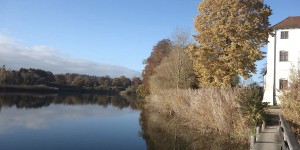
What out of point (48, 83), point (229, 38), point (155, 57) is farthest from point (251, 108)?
point (48, 83)

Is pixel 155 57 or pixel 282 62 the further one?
pixel 155 57

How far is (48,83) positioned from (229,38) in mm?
97025

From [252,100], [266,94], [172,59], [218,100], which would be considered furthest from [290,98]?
[172,59]

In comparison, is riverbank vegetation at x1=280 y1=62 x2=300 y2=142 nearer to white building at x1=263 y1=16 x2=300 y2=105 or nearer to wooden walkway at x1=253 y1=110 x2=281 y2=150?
wooden walkway at x1=253 y1=110 x2=281 y2=150

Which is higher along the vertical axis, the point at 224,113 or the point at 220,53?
the point at 220,53

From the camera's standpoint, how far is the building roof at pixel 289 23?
32625mm

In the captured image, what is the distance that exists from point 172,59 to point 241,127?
23.9m

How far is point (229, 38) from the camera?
2331 cm

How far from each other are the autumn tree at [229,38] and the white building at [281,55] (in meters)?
10.4

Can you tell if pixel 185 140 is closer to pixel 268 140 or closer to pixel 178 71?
pixel 268 140

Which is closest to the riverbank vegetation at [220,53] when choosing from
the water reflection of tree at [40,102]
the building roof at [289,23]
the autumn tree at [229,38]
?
the autumn tree at [229,38]

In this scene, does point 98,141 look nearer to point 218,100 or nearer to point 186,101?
point 218,100

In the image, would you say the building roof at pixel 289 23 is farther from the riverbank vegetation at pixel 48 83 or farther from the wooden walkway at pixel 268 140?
the riverbank vegetation at pixel 48 83

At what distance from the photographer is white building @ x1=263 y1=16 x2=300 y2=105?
106 feet
